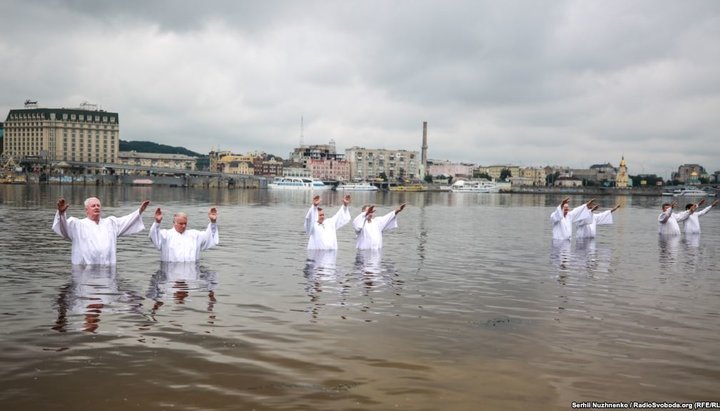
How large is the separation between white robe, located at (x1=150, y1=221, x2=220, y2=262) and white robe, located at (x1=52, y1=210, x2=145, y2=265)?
130 centimetres

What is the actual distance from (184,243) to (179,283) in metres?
2.75

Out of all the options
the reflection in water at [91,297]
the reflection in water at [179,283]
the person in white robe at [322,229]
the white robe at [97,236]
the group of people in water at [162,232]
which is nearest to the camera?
the reflection in water at [91,297]

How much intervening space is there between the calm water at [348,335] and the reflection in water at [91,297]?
0.21ft

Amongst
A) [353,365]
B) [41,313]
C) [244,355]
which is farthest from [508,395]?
[41,313]

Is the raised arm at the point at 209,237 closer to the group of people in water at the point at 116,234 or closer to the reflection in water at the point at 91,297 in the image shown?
the group of people in water at the point at 116,234

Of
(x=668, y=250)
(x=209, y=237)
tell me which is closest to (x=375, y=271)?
(x=209, y=237)

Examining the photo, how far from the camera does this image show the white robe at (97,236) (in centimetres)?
1580

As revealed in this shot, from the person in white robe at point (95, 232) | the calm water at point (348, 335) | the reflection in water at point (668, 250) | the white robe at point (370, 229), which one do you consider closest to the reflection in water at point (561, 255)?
the calm water at point (348, 335)

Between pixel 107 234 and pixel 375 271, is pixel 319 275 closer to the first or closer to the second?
pixel 375 271

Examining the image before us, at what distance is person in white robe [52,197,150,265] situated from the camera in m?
15.6

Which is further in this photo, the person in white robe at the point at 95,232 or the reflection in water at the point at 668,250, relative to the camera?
the reflection in water at the point at 668,250

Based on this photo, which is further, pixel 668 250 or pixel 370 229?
pixel 668 250

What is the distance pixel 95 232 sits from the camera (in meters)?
16.0

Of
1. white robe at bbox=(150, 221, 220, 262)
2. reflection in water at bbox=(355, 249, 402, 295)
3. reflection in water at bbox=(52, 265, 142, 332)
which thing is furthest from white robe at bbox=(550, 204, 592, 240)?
reflection in water at bbox=(52, 265, 142, 332)
